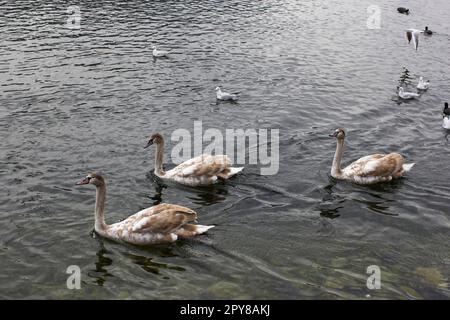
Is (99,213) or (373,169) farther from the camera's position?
(373,169)

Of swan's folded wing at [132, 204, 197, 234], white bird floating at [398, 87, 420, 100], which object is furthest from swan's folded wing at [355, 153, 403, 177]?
white bird floating at [398, 87, 420, 100]

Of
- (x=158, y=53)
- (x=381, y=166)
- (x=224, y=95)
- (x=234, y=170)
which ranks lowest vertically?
(x=234, y=170)

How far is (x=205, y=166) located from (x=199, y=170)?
28cm

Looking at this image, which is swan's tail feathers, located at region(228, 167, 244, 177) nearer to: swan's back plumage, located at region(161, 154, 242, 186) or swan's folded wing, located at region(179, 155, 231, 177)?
swan's back plumage, located at region(161, 154, 242, 186)

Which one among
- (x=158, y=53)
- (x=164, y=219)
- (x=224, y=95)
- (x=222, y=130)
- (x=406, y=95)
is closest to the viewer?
(x=164, y=219)

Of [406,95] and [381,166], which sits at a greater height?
[406,95]

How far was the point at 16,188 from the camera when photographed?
1950 cm

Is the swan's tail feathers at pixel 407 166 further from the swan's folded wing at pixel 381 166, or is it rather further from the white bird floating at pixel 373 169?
the swan's folded wing at pixel 381 166

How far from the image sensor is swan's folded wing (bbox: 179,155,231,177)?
790 inches

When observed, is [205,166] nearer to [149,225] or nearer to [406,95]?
[149,225]

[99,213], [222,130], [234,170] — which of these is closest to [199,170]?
[234,170]

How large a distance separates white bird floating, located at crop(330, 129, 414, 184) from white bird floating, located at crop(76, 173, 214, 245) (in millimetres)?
7001

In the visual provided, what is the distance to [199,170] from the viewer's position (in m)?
20.1

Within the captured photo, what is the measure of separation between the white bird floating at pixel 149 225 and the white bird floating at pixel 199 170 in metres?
3.56
